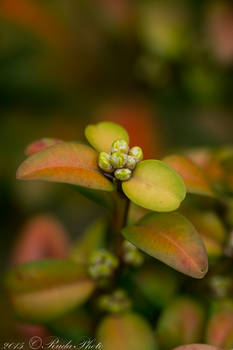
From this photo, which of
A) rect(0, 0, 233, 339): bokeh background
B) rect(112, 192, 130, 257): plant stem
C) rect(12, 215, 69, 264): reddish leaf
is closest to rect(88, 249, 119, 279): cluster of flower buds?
rect(112, 192, 130, 257): plant stem

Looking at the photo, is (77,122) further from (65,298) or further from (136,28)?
(65,298)

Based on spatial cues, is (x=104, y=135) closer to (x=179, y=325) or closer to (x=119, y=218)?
(x=119, y=218)

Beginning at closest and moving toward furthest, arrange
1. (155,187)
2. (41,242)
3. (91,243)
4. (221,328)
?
(155,187) → (221,328) → (91,243) → (41,242)

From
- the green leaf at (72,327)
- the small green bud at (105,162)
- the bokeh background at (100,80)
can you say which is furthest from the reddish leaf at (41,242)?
the small green bud at (105,162)

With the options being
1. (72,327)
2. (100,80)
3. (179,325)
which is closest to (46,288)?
(72,327)

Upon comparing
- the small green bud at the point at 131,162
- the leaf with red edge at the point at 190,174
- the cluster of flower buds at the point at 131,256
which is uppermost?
the small green bud at the point at 131,162

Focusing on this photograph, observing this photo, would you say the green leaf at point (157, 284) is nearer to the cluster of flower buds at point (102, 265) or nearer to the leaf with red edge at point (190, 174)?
the cluster of flower buds at point (102, 265)
